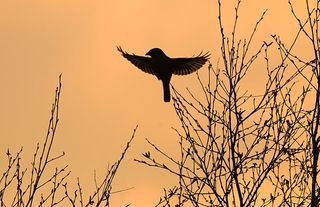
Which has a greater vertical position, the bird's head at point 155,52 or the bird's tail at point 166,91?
the bird's head at point 155,52

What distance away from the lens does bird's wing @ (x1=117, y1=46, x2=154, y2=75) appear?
1466cm

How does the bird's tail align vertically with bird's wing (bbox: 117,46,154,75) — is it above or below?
below

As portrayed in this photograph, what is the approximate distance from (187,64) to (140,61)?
3.32ft

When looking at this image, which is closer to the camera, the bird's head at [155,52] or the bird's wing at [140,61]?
the bird's head at [155,52]

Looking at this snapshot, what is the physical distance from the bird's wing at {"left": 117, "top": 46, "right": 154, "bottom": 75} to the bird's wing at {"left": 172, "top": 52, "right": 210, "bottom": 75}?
1.79ft

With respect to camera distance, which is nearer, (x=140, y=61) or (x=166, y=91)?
(x=166, y=91)

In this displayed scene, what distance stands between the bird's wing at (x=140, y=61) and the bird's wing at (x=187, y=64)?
1.79 ft

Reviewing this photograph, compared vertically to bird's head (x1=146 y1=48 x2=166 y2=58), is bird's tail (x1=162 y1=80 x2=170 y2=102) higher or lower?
lower

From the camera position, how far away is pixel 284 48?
898cm

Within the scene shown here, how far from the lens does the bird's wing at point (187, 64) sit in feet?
46.7

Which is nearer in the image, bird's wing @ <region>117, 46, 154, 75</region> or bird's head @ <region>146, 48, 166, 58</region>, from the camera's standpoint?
bird's head @ <region>146, 48, 166, 58</region>

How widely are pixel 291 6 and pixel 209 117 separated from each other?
1531 mm

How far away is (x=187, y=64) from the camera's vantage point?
1434 cm

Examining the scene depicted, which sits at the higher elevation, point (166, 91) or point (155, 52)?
point (155, 52)
